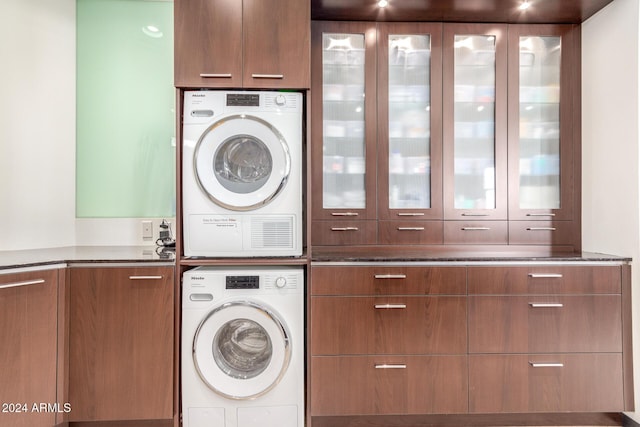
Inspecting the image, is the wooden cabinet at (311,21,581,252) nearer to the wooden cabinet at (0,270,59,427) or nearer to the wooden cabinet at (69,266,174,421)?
the wooden cabinet at (69,266,174,421)

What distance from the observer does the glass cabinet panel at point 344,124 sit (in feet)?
8.12

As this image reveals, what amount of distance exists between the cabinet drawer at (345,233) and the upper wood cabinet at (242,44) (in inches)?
35.8

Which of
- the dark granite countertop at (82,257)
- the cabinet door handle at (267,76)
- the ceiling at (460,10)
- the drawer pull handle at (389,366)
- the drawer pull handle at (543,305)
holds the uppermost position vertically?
the ceiling at (460,10)

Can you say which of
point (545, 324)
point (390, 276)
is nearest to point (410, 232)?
point (390, 276)

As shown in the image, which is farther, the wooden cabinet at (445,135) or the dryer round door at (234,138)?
the wooden cabinet at (445,135)

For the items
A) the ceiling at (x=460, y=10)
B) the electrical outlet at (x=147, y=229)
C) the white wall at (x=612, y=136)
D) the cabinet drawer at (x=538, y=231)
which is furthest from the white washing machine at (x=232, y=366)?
the white wall at (x=612, y=136)

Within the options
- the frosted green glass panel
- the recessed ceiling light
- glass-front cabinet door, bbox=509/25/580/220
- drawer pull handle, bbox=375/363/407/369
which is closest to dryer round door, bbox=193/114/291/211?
the frosted green glass panel

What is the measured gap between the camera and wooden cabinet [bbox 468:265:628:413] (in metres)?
2.00

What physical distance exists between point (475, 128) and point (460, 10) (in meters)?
0.73

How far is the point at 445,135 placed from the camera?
8.11ft

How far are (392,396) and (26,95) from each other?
2.81 m

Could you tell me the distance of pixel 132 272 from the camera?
6.37 ft

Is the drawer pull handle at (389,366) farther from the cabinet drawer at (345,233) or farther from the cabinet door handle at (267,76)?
the cabinet door handle at (267,76)

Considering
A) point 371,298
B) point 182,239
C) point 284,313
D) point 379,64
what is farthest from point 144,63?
point 371,298
